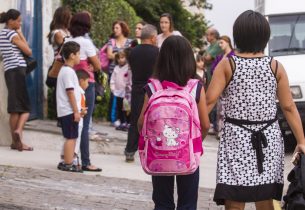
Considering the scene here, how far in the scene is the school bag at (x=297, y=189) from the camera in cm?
582

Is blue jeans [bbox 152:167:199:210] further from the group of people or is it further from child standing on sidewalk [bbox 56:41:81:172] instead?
child standing on sidewalk [bbox 56:41:81:172]

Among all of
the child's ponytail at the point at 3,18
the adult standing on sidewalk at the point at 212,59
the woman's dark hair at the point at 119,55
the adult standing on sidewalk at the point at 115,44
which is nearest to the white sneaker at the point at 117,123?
the adult standing on sidewalk at the point at 115,44

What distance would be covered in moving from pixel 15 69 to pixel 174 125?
594cm

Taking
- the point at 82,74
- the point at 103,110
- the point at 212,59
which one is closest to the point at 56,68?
the point at 82,74

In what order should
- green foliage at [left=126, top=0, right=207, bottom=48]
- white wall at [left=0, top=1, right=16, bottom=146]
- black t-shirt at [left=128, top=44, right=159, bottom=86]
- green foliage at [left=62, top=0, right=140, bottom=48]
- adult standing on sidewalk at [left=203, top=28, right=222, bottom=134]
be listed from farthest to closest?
green foliage at [left=126, top=0, right=207, bottom=48], green foliage at [left=62, top=0, right=140, bottom=48], adult standing on sidewalk at [left=203, top=28, right=222, bottom=134], white wall at [left=0, top=1, right=16, bottom=146], black t-shirt at [left=128, top=44, right=159, bottom=86]

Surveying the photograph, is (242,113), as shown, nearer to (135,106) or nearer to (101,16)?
(135,106)

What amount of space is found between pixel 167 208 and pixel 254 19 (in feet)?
4.74

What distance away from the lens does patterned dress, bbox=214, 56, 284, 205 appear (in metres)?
5.98

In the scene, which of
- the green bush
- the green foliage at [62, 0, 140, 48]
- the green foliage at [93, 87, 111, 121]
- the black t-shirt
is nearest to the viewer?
the black t-shirt

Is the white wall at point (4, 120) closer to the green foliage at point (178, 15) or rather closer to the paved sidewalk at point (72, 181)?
the paved sidewalk at point (72, 181)

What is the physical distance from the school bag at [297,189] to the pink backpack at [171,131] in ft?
2.21

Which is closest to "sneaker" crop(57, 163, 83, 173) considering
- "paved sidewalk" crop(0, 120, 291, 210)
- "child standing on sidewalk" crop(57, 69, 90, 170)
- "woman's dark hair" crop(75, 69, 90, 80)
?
"child standing on sidewalk" crop(57, 69, 90, 170)

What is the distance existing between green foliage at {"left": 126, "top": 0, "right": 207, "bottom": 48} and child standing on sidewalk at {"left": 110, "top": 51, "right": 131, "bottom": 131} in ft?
29.3

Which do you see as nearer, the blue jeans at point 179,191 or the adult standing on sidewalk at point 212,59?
the blue jeans at point 179,191
